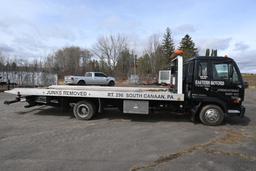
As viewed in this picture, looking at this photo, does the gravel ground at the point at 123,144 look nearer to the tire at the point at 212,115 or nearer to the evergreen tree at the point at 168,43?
the tire at the point at 212,115

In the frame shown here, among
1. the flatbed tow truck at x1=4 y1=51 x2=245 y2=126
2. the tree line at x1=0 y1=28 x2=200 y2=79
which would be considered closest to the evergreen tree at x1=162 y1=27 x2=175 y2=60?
the tree line at x1=0 y1=28 x2=200 y2=79

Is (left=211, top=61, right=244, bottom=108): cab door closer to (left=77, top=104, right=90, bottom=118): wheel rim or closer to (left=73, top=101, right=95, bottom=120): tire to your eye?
(left=73, top=101, right=95, bottom=120): tire

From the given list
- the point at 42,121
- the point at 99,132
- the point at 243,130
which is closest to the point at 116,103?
the point at 99,132

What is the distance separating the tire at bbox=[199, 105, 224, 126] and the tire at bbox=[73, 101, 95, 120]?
12.6 ft

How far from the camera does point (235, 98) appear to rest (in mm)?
8055

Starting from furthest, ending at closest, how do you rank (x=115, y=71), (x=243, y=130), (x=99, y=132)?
(x=115, y=71)
(x=243, y=130)
(x=99, y=132)

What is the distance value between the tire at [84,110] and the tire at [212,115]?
3830 mm

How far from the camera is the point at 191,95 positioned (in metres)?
8.27

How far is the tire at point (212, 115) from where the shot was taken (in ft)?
26.8

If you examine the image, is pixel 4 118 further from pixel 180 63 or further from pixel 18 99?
pixel 180 63

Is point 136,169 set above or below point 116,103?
below

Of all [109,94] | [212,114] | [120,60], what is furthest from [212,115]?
[120,60]

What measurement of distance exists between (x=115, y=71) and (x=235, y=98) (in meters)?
58.3

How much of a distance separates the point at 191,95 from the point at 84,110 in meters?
3.84
